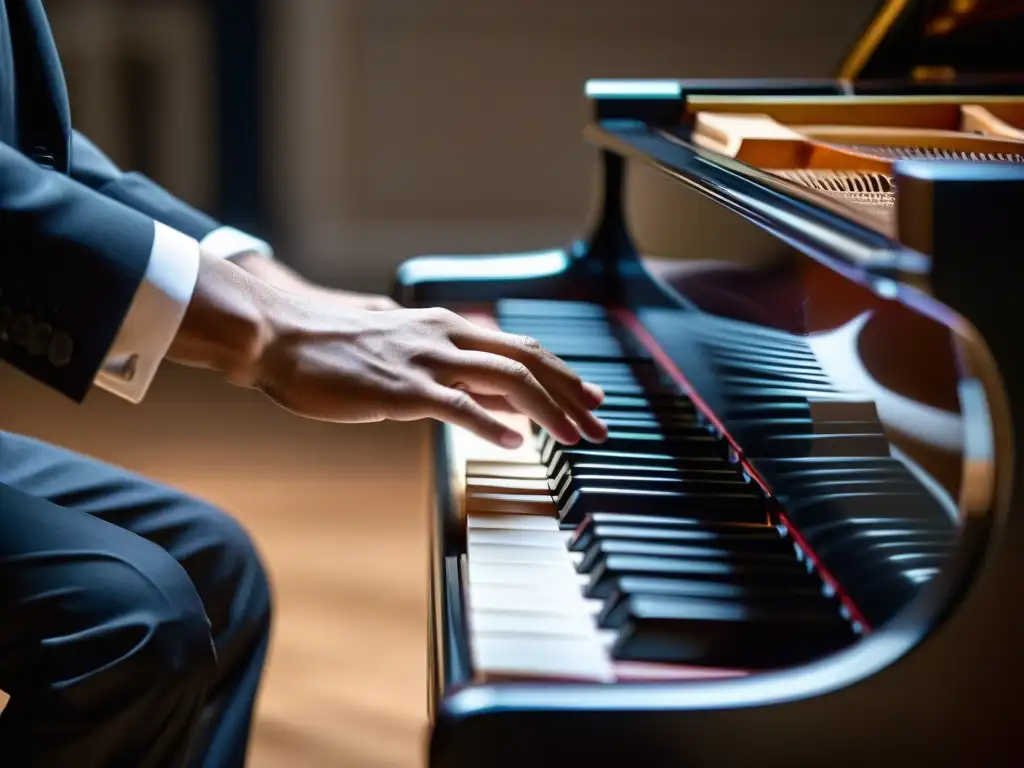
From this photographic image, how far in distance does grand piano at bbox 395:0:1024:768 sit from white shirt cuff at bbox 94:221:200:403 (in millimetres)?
273

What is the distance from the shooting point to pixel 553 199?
377 centimetres

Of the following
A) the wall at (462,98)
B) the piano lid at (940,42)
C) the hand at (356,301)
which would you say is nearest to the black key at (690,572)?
the hand at (356,301)

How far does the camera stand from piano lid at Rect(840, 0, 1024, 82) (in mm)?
1572

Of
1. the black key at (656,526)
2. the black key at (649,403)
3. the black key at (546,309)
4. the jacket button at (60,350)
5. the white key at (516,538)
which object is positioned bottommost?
the black key at (546,309)

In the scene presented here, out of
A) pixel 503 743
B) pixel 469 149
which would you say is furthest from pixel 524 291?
pixel 469 149

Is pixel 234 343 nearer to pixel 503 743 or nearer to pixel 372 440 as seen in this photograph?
pixel 503 743

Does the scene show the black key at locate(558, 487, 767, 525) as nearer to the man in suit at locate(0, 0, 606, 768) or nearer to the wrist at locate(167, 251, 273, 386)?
the man in suit at locate(0, 0, 606, 768)

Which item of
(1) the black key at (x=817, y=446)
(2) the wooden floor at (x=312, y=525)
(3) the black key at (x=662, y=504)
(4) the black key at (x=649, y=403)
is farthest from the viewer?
(2) the wooden floor at (x=312, y=525)

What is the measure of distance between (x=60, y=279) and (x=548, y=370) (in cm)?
38

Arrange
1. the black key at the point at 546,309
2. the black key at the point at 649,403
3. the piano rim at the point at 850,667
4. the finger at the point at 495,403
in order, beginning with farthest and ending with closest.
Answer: the black key at the point at 546,309 → the black key at the point at 649,403 → the finger at the point at 495,403 → the piano rim at the point at 850,667

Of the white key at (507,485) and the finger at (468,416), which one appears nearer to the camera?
the finger at (468,416)

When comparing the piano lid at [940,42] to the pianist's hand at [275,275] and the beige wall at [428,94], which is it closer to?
the pianist's hand at [275,275]

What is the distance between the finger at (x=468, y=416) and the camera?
0.86 m

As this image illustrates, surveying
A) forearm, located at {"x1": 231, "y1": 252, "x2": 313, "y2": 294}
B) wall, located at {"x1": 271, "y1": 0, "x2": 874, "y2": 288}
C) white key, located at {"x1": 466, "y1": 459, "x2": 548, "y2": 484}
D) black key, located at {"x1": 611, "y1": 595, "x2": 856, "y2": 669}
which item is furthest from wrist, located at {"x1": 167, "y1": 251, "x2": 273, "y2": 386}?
wall, located at {"x1": 271, "y1": 0, "x2": 874, "y2": 288}
